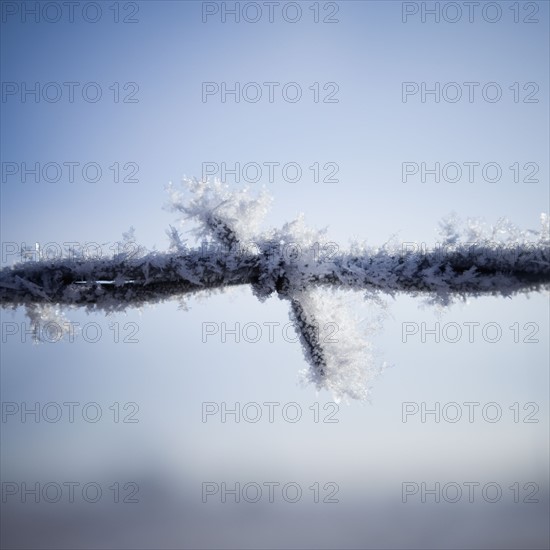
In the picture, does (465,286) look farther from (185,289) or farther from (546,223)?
(185,289)

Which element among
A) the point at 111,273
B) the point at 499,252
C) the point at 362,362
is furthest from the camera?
the point at 362,362

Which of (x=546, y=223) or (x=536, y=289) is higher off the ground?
(x=546, y=223)

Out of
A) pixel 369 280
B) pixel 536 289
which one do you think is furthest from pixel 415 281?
pixel 536 289

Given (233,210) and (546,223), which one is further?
(233,210)

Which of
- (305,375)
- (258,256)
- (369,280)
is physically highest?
(258,256)

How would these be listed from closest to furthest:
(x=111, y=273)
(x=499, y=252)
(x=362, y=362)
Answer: (x=499, y=252) → (x=111, y=273) → (x=362, y=362)

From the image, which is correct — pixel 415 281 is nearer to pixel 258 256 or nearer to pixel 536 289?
pixel 536 289

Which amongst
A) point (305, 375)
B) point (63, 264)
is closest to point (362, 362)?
point (305, 375)
